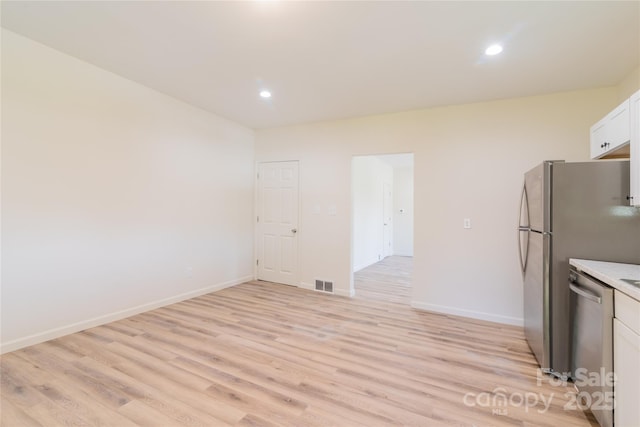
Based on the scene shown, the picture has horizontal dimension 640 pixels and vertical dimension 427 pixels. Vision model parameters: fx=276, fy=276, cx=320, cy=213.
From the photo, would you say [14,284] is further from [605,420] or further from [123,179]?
[605,420]

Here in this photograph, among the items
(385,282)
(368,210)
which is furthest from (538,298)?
(368,210)

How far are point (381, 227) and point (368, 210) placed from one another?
1.11m

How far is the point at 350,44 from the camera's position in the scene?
237 cm

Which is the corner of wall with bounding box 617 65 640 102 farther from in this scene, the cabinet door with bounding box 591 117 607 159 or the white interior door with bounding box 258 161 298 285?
the white interior door with bounding box 258 161 298 285

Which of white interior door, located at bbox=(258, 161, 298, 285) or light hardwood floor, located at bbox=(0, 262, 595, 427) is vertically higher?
white interior door, located at bbox=(258, 161, 298, 285)

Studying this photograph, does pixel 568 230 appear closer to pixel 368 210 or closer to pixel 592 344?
pixel 592 344

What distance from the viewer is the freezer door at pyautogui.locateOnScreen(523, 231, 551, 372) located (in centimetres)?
222

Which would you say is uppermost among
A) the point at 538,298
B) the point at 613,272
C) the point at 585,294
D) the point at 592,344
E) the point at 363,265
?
the point at 613,272

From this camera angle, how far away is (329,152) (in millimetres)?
4492

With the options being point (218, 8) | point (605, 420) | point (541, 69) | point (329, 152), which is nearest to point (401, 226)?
Result: point (329, 152)

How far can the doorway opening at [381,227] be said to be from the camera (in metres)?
4.72

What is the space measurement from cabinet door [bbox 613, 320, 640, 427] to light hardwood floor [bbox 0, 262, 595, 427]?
15.4 inches

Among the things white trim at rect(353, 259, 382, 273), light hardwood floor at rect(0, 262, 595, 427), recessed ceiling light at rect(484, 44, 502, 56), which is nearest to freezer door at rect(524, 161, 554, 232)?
recessed ceiling light at rect(484, 44, 502, 56)

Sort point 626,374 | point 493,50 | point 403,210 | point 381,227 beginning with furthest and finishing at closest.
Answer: point 403,210 → point 381,227 → point 493,50 → point 626,374
